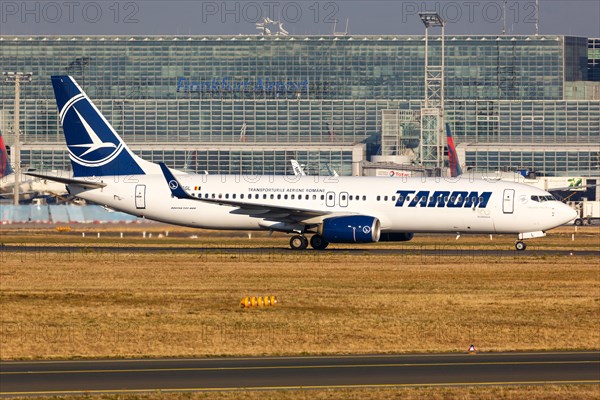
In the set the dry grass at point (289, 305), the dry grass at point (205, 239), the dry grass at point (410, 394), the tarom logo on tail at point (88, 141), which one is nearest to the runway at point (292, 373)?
the dry grass at point (410, 394)

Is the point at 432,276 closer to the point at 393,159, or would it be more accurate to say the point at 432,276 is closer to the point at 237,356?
the point at 237,356

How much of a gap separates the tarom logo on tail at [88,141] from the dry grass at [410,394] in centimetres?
4263

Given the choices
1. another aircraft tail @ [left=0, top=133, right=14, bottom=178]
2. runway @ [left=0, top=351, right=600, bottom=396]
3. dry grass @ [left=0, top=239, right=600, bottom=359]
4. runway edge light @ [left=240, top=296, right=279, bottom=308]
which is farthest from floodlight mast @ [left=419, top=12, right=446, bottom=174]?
runway @ [left=0, top=351, right=600, bottom=396]

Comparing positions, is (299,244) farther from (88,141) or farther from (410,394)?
(410,394)

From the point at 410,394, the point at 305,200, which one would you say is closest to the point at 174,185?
the point at 305,200

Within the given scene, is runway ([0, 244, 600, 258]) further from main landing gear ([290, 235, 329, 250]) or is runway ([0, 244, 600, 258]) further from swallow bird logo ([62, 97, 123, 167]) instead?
swallow bird logo ([62, 97, 123, 167])

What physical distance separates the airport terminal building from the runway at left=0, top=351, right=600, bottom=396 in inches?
5160

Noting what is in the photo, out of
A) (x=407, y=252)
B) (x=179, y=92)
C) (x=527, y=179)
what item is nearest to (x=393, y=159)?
(x=527, y=179)

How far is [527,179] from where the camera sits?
124 meters

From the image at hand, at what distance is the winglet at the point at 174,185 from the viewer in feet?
191

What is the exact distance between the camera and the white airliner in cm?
5900

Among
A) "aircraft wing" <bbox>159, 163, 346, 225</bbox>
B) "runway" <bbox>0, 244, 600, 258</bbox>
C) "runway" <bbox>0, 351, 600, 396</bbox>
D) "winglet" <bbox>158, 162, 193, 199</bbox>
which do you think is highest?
"winglet" <bbox>158, 162, 193, 199</bbox>

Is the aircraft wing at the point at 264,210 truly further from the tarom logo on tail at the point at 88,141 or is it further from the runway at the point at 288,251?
the tarom logo on tail at the point at 88,141

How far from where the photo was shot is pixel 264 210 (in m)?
58.9
